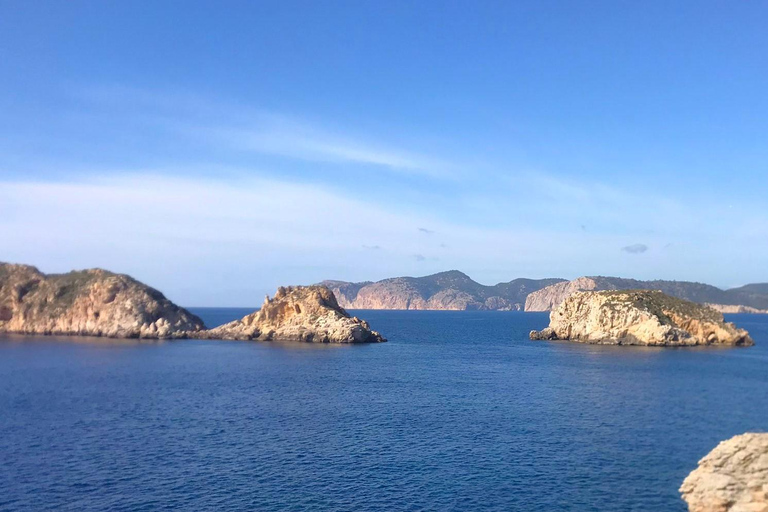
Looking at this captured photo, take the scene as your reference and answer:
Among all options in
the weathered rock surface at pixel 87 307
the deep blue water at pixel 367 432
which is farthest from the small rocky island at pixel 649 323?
the weathered rock surface at pixel 87 307

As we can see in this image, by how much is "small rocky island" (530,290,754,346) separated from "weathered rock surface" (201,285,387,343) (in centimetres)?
4776

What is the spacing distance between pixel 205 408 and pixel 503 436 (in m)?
31.4

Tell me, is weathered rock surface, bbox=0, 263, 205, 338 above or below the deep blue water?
above

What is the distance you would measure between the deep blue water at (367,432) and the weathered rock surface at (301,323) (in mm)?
36646

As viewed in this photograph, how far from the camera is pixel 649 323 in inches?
4747

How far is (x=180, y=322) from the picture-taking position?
14912 centimetres

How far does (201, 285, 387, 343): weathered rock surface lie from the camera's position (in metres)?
133

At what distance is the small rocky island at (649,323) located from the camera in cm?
12000

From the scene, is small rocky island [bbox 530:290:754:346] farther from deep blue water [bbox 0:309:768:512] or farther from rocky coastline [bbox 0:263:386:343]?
rocky coastline [bbox 0:263:386:343]

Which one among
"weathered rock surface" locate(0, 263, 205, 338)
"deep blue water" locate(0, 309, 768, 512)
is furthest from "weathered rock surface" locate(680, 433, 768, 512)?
"weathered rock surface" locate(0, 263, 205, 338)

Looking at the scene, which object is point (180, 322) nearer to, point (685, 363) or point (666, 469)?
point (685, 363)

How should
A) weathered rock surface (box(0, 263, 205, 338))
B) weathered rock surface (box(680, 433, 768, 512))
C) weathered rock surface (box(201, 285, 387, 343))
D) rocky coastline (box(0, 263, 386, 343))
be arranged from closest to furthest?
weathered rock surface (box(680, 433, 768, 512)) → weathered rock surface (box(201, 285, 387, 343)) → rocky coastline (box(0, 263, 386, 343)) → weathered rock surface (box(0, 263, 205, 338))

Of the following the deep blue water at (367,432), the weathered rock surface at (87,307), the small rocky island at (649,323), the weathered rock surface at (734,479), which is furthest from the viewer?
the weathered rock surface at (87,307)

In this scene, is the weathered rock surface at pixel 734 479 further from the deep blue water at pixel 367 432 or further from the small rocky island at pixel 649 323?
the small rocky island at pixel 649 323
